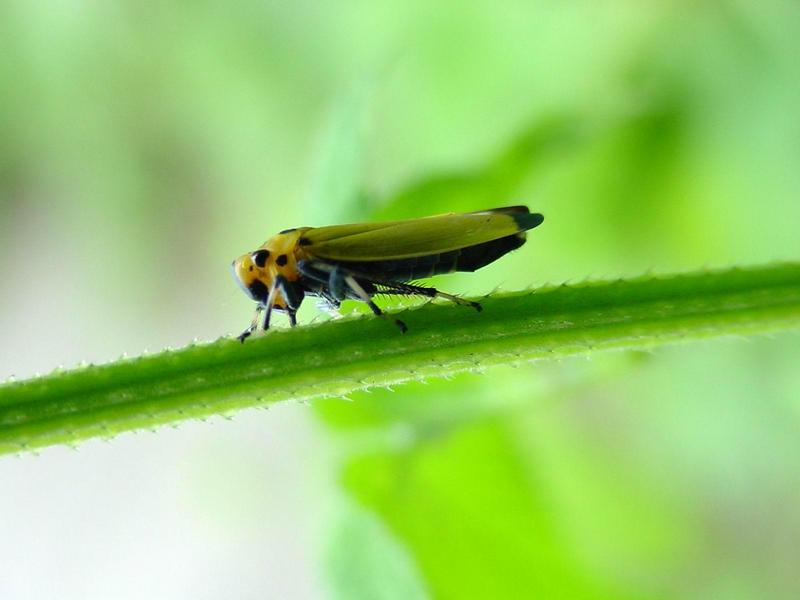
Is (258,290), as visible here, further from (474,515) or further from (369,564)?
(474,515)

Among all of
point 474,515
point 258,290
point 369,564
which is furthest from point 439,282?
point 369,564

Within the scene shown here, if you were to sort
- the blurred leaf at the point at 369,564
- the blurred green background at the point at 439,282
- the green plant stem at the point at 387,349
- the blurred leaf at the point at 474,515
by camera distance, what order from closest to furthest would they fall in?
the green plant stem at the point at 387,349 → the blurred leaf at the point at 369,564 → the blurred leaf at the point at 474,515 → the blurred green background at the point at 439,282

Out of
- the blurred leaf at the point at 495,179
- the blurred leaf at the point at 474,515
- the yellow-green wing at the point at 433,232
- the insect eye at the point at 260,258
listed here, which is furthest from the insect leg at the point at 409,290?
the blurred leaf at the point at 474,515

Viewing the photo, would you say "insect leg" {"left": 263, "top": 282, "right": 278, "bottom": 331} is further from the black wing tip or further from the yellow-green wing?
the black wing tip

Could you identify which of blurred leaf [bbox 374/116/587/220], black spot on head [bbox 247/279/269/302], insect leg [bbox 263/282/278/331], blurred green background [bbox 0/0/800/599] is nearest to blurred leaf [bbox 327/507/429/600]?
blurred green background [bbox 0/0/800/599]

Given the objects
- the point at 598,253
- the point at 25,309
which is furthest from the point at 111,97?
the point at 598,253

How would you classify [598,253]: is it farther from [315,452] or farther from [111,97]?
[111,97]

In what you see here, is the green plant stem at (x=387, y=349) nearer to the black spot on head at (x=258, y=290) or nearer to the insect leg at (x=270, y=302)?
the insect leg at (x=270, y=302)
